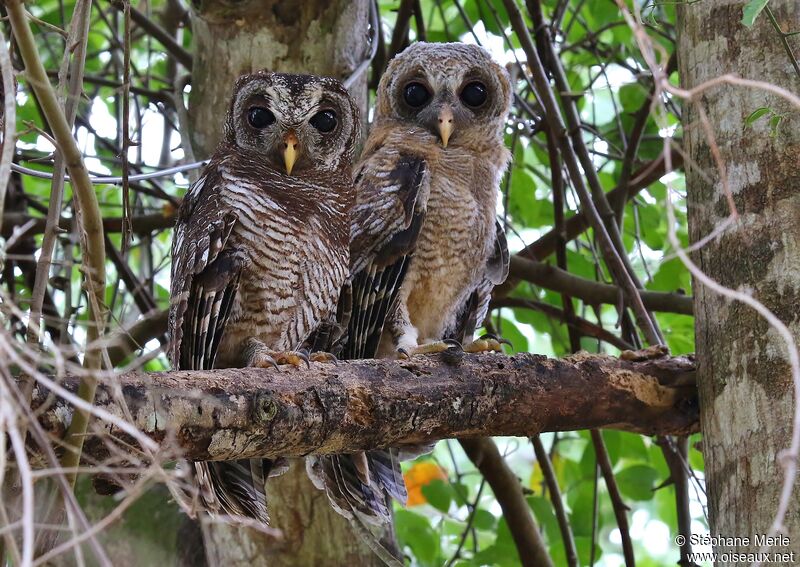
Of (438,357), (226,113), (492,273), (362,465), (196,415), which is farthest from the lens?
(492,273)

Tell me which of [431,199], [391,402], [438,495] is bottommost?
[438,495]

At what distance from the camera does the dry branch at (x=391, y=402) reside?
180cm

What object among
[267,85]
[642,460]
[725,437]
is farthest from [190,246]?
[642,460]

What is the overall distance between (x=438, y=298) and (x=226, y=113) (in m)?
0.87

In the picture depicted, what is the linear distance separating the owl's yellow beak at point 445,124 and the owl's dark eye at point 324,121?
405 millimetres

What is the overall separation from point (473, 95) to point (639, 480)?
142cm

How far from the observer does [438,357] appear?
2.36 metres

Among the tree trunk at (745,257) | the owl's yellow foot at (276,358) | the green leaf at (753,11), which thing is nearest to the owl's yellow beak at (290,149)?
the owl's yellow foot at (276,358)

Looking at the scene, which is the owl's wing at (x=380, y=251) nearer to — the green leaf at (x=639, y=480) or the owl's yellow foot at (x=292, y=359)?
the owl's yellow foot at (x=292, y=359)

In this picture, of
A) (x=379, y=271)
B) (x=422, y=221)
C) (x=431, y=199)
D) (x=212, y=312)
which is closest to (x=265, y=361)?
(x=212, y=312)

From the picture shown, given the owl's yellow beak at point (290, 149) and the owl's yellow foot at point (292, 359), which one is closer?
the owl's yellow foot at point (292, 359)

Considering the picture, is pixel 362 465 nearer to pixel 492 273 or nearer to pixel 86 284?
pixel 492 273

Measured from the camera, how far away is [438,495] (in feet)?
11.1

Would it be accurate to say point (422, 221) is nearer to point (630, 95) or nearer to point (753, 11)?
point (630, 95)
